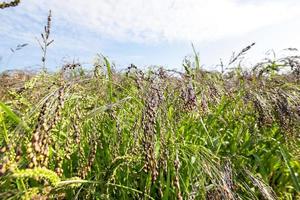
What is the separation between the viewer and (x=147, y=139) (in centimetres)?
157

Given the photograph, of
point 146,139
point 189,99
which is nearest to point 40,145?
point 146,139

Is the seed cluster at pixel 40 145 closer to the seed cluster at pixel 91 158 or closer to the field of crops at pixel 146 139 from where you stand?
the field of crops at pixel 146 139

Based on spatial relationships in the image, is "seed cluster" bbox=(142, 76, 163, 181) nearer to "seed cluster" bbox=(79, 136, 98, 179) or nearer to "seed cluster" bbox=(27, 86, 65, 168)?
"seed cluster" bbox=(79, 136, 98, 179)

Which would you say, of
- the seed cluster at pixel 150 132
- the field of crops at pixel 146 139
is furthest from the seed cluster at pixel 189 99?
the seed cluster at pixel 150 132

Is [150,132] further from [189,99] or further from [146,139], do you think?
[189,99]

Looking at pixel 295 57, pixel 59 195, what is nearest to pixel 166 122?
pixel 59 195

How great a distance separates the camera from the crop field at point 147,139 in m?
1.61

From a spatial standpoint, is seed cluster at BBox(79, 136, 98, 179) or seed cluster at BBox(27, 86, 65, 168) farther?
seed cluster at BBox(79, 136, 98, 179)

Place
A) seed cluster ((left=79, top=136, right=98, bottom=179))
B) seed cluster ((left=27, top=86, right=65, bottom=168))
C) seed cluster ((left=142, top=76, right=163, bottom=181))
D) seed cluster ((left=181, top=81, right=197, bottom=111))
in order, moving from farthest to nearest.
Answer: seed cluster ((left=181, top=81, right=197, bottom=111)) → seed cluster ((left=79, top=136, right=98, bottom=179)) → seed cluster ((left=142, top=76, right=163, bottom=181)) → seed cluster ((left=27, top=86, right=65, bottom=168))

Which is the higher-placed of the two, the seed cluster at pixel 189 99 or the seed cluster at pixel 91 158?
the seed cluster at pixel 189 99

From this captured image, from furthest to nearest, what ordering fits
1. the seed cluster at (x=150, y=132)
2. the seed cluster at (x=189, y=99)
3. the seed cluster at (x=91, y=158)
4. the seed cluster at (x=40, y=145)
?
the seed cluster at (x=189, y=99), the seed cluster at (x=91, y=158), the seed cluster at (x=150, y=132), the seed cluster at (x=40, y=145)

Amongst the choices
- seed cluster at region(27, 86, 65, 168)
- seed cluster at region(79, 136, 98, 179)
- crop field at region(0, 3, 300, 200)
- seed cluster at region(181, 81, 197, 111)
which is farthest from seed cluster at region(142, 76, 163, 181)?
seed cluster at region(181, 81, 197, 111)

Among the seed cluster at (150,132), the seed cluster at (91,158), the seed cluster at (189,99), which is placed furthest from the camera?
the seed cluster at (189,99)

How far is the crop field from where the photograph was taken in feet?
5.29
